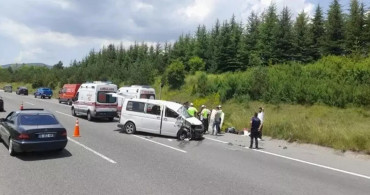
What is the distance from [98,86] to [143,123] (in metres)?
7.46

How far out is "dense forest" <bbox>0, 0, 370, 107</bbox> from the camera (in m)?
29.2

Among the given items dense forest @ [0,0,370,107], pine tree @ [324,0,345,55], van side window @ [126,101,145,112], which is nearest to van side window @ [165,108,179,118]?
van side window @ [126,101,145,112]

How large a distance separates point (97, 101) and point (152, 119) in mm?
7495

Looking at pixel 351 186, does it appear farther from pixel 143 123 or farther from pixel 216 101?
pixel 216 101

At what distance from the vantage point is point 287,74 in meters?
34.4

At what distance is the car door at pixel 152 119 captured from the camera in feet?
60.8

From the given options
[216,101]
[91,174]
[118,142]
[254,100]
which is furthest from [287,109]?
[91,174]

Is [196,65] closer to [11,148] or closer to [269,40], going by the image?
[269,40]

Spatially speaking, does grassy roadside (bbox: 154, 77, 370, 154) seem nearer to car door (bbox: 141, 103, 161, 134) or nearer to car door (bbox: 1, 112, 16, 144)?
car door (bbox: 141, 103, 161, 134)

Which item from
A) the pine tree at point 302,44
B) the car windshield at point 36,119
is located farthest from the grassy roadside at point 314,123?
the pine tree at point 302,44

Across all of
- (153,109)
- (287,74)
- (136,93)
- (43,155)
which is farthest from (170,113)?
(287,74)

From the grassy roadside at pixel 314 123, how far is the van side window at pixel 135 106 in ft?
21.7

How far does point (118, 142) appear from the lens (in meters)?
15.9

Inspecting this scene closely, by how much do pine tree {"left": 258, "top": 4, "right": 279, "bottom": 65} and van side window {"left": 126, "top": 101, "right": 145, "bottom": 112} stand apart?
93.0 feet
